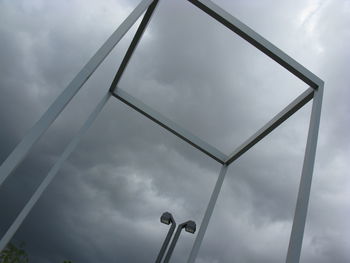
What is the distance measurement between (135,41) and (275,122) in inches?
122

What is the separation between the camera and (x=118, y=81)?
783cm

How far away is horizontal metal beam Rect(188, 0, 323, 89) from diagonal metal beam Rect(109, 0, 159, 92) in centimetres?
94

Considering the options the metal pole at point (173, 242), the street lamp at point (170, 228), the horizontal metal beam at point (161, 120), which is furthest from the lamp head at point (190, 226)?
the horizontal metal beam at point (161, 120)

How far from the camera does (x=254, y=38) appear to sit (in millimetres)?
5234

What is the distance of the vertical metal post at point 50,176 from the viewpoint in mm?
5963

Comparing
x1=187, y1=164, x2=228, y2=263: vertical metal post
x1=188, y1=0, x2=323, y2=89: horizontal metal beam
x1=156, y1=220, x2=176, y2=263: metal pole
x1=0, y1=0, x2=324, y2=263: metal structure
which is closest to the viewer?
x1=0, y1=0, x2=324, y2=263: metal structure

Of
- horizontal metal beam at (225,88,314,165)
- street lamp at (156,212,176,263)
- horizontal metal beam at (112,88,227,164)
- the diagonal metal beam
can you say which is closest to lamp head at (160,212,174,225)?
street lamp at (156,212,176,263)

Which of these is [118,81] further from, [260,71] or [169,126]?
[260,71]

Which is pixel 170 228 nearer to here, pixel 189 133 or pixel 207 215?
pixel 207 215

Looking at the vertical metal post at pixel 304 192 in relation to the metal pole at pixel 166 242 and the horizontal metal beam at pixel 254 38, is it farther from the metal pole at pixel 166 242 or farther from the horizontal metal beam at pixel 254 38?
the metal pole at pixel 166 242

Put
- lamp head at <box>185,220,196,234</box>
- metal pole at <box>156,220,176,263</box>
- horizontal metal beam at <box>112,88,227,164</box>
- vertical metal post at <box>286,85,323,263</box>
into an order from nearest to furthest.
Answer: vertical metal post at <box>286,85,323,263</box>
metal pole at <box>156,220,176,263</box>
lamp head at <box>185,220,196,234</box>
horizontal metal beam at <box>112,88,227,164</box>

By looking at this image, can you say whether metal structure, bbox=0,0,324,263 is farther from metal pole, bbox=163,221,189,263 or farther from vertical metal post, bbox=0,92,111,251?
metal pole, bbox=163,221,189,263

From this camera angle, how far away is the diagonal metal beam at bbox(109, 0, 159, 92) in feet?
18.8

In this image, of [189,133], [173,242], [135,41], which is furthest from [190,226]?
[135,41]
